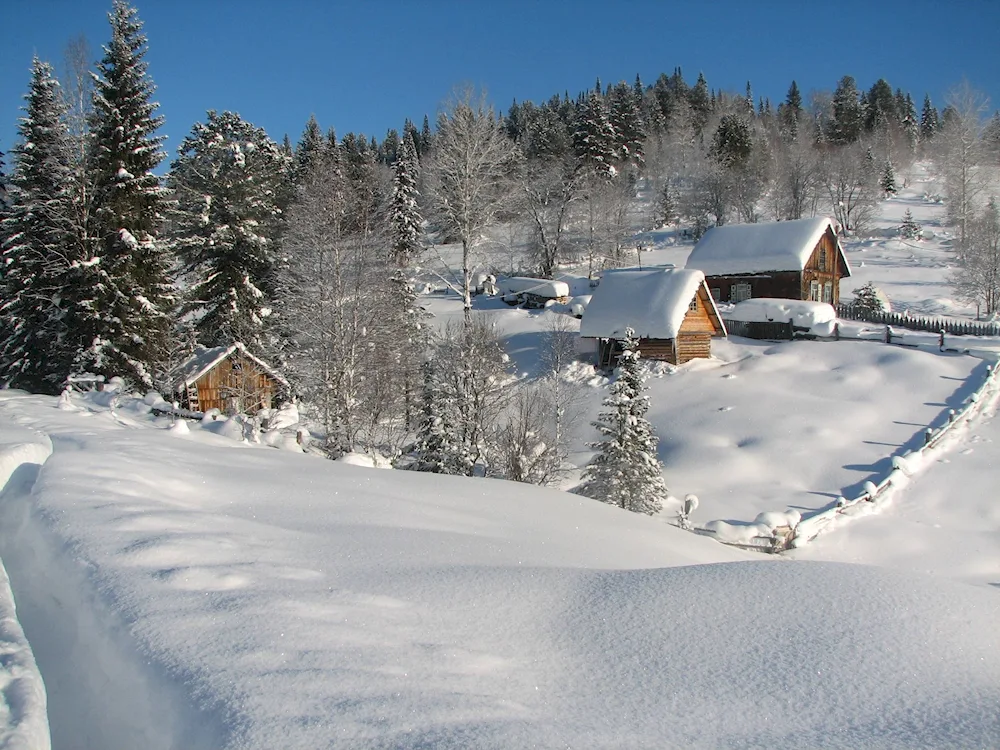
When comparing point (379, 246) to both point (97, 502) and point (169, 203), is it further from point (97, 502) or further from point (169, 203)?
point (97, 502)

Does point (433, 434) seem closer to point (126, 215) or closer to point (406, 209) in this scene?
point (126, 215)

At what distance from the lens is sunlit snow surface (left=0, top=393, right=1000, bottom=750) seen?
3049mm

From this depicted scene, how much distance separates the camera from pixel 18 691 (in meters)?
3.50

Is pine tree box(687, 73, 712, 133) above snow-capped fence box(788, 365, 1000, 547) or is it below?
above

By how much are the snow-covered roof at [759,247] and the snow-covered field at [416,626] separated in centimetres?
3397

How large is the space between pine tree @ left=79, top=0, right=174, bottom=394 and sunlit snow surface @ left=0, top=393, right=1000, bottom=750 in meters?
18.5

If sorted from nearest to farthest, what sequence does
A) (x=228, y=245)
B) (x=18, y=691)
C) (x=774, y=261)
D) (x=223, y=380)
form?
(x=18, y=691)
(x=223, y=380)
(x=228, y=245)
(x=774, y=261)

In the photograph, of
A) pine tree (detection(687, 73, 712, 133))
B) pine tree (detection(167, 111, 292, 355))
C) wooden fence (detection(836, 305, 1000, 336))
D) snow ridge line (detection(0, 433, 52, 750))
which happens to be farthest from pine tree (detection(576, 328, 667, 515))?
pine tree (detection(687, 73, 712, 133))

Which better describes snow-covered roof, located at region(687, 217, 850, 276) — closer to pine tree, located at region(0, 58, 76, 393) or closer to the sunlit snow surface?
pine tree, located at region(0, 58, 76, 393)

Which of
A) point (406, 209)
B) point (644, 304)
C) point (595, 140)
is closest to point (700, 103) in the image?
point (595, 140)

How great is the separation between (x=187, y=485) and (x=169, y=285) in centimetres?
1974

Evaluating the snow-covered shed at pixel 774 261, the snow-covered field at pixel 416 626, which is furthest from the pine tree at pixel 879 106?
the snow-covered field at pixel 416 626

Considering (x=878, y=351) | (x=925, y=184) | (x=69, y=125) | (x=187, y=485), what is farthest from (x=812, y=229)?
(x=925, y=184)

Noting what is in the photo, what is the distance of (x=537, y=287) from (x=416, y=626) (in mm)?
43900
